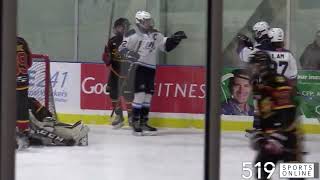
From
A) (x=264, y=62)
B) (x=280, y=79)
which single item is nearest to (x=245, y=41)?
(x=264, y=62)

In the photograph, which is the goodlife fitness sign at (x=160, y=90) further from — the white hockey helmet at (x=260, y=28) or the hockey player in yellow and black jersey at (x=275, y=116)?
the hockey player in yellow and black jersey at (x=275, y=116)

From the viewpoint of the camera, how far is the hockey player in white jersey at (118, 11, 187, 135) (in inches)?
204

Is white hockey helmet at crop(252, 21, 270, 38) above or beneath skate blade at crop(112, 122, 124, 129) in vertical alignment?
above

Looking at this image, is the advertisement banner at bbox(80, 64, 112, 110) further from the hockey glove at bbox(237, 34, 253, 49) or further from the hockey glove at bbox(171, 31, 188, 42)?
the hockey glove at bbox(237, 34, 253, 49)

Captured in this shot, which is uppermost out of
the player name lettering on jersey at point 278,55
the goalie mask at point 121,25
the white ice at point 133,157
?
the goalie mask at point 121,25

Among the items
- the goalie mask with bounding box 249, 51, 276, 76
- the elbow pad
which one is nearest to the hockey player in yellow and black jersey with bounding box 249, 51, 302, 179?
the goalie mask with bounding box 249, 51, 276, 76

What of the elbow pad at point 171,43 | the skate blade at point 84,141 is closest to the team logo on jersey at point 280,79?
the skate blade at point 84,141

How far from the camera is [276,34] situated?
4.78 metres

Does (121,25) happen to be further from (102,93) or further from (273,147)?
(273,147)

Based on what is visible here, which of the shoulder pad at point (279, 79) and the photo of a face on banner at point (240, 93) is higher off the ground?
the shoulder pad at point (279, 79)

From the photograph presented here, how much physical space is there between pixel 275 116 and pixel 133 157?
157 cm

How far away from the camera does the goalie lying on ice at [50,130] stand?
4.03 m

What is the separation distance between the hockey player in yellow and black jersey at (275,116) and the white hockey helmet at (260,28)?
3.73 feet

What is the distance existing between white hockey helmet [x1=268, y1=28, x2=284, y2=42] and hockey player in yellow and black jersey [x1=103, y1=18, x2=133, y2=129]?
1.14 metres
